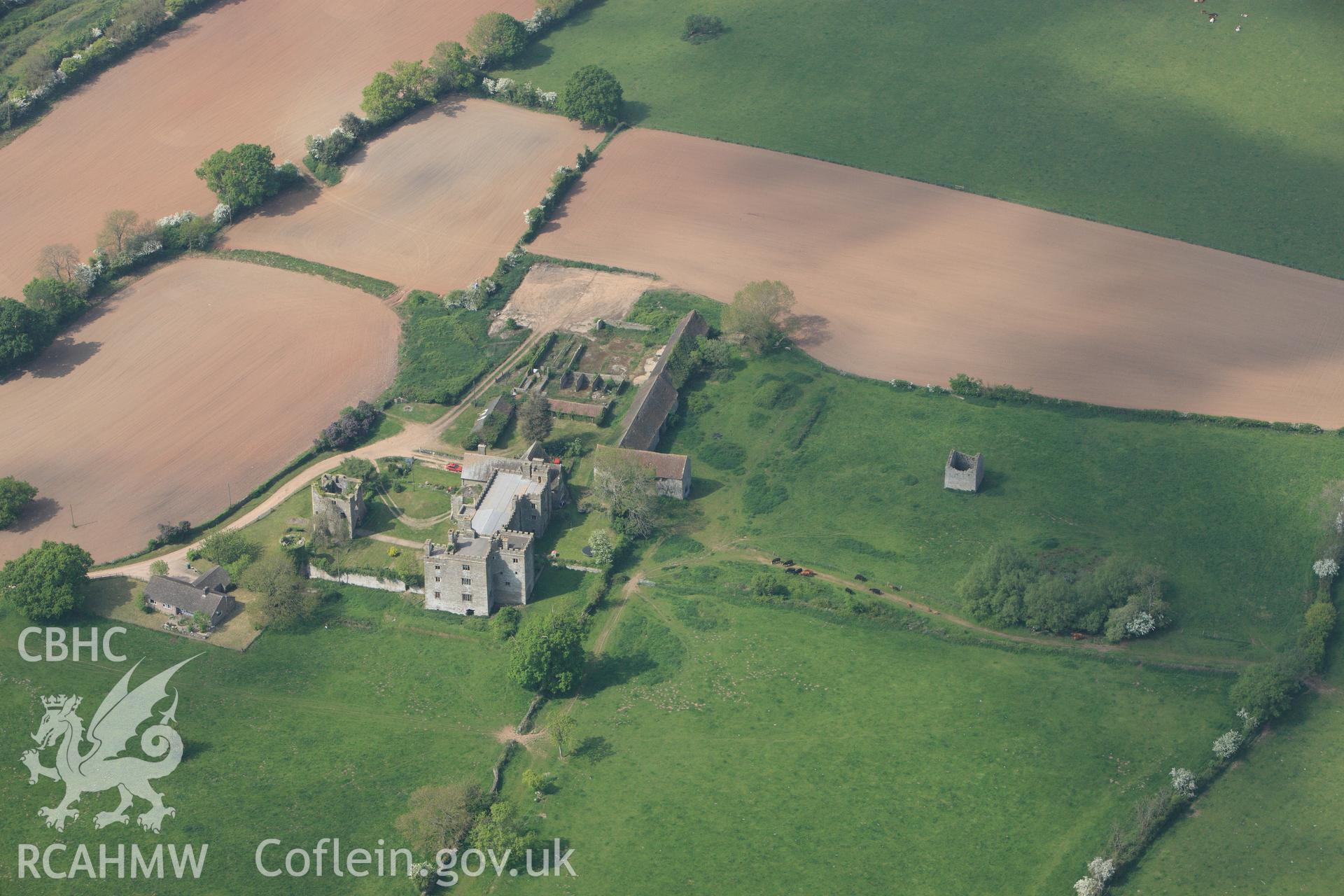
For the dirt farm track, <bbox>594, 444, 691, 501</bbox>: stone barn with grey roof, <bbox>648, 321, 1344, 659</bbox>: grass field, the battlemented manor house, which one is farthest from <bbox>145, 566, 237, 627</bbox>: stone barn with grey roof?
<bbox>648, 321, 1344, 659</bbox>: grass field

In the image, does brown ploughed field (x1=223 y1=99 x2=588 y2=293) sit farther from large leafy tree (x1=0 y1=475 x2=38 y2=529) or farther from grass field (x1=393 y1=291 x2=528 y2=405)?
large leafy tree (x1=0 y1=475 x2=38 y2=529)

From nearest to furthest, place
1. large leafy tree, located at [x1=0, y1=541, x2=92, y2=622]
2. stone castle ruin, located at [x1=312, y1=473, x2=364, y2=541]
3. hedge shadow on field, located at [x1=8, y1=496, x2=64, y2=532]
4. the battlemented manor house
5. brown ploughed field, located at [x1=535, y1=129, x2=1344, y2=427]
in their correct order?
large leafy tree, located at [x1=0, y1=541, x2=92, y2=622], the battlemented manor house, stone castle ruin, located at [x1=312, y1=473, x2=364, y2=541], hedge shadow on field, located at [x1=8, y1=496, x2=64, y2=532], brown ploughed field, located at [x1=535, y1=129, x2=1344, y2=427]

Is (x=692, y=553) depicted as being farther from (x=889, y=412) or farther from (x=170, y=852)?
(x=170, y=852)

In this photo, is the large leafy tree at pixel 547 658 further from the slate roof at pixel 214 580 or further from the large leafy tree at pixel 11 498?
the large leafy tree at pixel 11 498

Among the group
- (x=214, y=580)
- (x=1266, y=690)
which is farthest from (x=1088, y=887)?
(x=214, y=580)

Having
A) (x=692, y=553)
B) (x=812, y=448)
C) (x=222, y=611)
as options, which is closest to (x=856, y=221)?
(x=812, y=448)

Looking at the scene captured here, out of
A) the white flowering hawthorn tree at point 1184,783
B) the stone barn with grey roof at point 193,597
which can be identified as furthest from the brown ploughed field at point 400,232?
the white flowering hawthorn tree at point 1184,783
